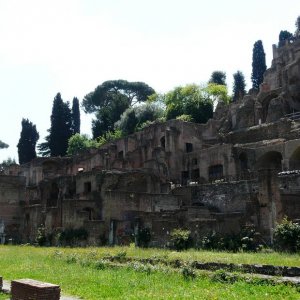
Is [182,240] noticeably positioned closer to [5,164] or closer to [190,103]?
[190,103]

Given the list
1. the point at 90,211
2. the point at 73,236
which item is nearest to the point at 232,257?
the point at 73,236

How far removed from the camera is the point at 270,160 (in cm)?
4406

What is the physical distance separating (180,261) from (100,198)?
65.0 ft

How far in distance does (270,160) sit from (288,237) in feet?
77.6

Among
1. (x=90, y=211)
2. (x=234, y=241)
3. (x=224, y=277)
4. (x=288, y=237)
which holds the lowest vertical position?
(x=224, y=277)

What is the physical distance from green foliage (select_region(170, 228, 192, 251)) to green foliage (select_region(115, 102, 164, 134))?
48506 millimetres

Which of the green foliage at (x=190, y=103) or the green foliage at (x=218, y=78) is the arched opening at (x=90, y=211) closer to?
the green foliage at (x=190, y=103)

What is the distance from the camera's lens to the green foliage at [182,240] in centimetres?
2497

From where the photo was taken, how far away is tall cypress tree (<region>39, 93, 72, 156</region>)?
253 ft

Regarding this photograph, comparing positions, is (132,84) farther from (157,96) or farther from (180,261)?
(180,261)

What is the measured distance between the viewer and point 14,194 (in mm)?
45875

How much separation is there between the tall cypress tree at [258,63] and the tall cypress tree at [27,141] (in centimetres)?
3725

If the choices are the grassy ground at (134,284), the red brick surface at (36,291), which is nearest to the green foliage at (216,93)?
the grassy ground at (134,284)


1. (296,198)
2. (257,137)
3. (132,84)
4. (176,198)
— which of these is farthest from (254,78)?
(296,198)
